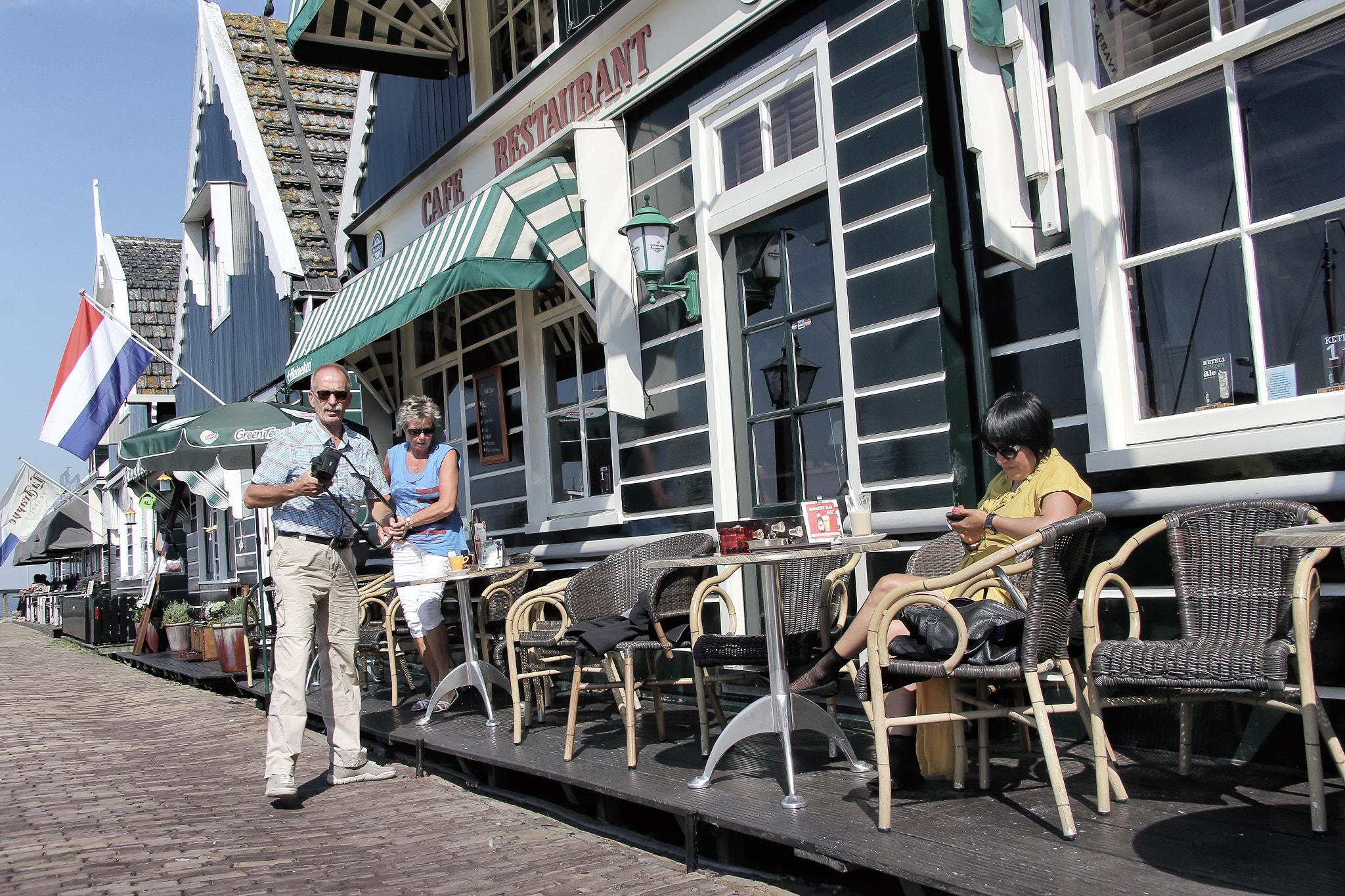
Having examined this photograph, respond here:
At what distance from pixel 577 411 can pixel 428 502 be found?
1636mm

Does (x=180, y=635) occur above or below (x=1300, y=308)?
below

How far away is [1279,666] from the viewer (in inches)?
104

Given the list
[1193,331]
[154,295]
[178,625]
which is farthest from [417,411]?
[154,295]

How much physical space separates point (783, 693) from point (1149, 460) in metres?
1.55

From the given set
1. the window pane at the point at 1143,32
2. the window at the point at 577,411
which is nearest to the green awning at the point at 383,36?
the window at the point at 577,411

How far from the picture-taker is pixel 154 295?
23.0m

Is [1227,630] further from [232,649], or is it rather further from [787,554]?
[232,649]

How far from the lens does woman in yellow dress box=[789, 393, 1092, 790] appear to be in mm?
3385

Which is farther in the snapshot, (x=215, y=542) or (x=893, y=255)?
(x=215, y=542)

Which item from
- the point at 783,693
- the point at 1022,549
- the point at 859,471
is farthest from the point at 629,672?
the point at 1022,549

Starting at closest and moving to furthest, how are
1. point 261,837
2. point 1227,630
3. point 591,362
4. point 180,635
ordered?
point 1227,630, point 261,837, point 591,362, point 180,635

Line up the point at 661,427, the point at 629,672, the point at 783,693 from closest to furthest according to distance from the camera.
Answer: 1. the point at 783,693
2. the point at 629,672
3. the point at 661,427

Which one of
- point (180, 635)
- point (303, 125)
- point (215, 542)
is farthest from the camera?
point (215, 542)

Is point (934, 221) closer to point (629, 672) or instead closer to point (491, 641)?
point (629, 672)
